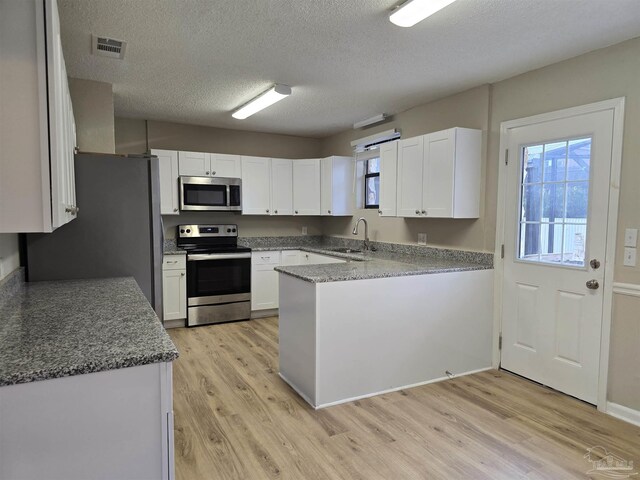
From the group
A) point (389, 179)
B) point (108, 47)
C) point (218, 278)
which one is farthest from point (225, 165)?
point (108, 47)

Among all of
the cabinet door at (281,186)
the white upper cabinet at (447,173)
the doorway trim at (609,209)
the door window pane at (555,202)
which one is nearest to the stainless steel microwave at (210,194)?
the cabinet door at (281,186)

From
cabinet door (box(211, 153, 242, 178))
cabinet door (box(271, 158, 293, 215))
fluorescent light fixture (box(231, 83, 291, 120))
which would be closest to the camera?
fluorescent light fixture (box(231, 83, 291, 120))

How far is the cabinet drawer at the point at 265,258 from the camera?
4.93 metres

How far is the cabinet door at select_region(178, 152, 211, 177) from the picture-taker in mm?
4691

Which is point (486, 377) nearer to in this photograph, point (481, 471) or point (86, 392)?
point (481, 471)

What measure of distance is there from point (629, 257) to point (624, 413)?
0.98 m

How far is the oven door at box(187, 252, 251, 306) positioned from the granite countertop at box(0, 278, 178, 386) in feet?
7.54

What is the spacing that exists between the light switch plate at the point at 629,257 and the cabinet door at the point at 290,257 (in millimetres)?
3416

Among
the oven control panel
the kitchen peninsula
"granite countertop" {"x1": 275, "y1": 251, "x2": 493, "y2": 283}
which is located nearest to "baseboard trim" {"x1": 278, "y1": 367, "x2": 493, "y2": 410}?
the kitchen peninsula

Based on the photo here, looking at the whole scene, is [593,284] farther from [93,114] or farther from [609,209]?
[93,114]

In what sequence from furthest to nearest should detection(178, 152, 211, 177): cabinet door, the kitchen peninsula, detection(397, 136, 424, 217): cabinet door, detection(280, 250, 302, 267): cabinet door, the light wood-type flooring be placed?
detection(280, 250, 302, 267): cabinet door
detection(178, 152, 211, 177): cabinet door
detection(397, 136, 424, 217): cabinet door
the kitchen peninsula
the light wood-type flooring

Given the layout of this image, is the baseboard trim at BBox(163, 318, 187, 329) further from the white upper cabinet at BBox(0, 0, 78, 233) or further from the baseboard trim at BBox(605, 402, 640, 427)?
the baseboard trim at BBox(605, 402, 640, 427)

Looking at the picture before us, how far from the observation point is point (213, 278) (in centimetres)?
468

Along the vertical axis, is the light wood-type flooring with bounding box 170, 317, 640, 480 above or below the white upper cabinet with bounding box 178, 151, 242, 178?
below
